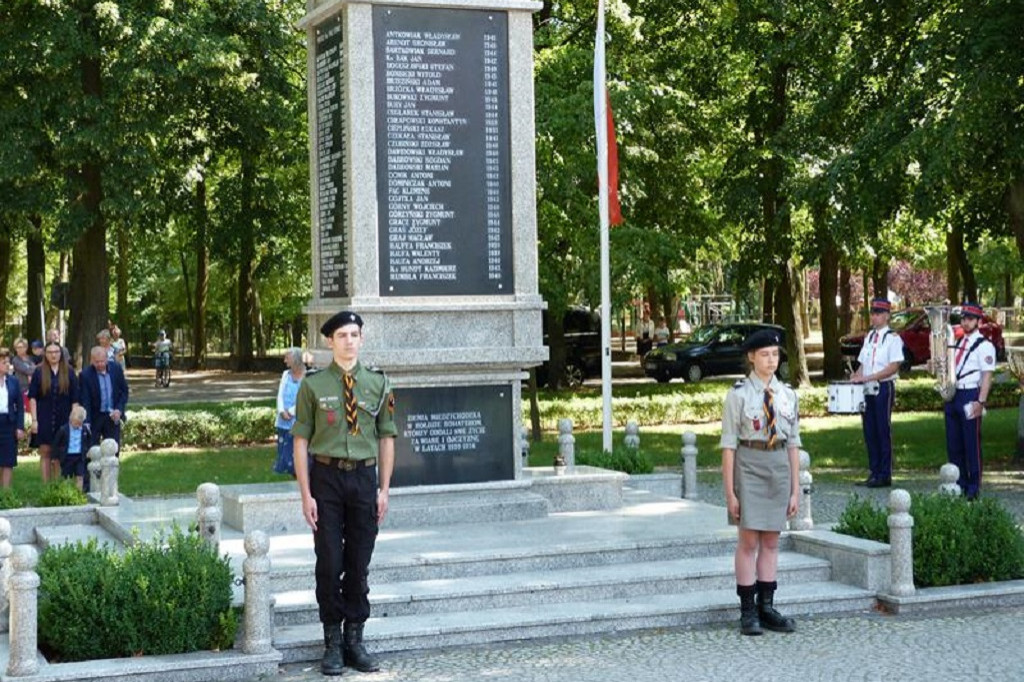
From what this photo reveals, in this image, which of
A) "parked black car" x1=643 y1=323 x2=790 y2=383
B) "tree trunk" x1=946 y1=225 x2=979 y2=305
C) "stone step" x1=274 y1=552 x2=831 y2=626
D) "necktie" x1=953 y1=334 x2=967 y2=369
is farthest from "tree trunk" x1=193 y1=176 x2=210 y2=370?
"stone step" x1=274 y1=552 x2=831 y2=626

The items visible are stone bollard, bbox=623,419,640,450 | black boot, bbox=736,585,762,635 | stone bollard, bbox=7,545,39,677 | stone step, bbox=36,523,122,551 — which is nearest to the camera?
stone bollard, bbox=7,545,39,677

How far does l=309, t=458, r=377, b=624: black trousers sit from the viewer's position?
940 cm

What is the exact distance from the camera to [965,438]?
16.2m

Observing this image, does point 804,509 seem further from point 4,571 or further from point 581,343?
point 581,343

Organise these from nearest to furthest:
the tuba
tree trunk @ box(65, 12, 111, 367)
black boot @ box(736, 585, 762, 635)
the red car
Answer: black boot @ box(736, 585, 762, 635) < the tuba < tree trunk @ box(65, 12, 111, 367) < the red car

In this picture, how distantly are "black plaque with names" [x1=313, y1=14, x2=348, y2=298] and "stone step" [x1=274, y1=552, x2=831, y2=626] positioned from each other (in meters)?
3.92

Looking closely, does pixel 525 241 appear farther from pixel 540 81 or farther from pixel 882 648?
pixel 540 81

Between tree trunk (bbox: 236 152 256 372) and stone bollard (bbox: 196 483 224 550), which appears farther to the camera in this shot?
tree trunk (bbox: 236 152 256 372)

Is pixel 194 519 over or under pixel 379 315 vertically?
under

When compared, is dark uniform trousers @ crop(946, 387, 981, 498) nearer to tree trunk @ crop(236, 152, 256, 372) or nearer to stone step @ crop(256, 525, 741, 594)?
stone step @ crop(256, 525, 741, 594)

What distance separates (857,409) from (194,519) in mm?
8340

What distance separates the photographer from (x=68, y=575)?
956cm

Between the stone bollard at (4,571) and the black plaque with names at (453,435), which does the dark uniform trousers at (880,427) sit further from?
the stone bollard at (4,571)

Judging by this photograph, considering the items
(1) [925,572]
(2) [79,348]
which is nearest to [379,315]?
(1) [925,572]
